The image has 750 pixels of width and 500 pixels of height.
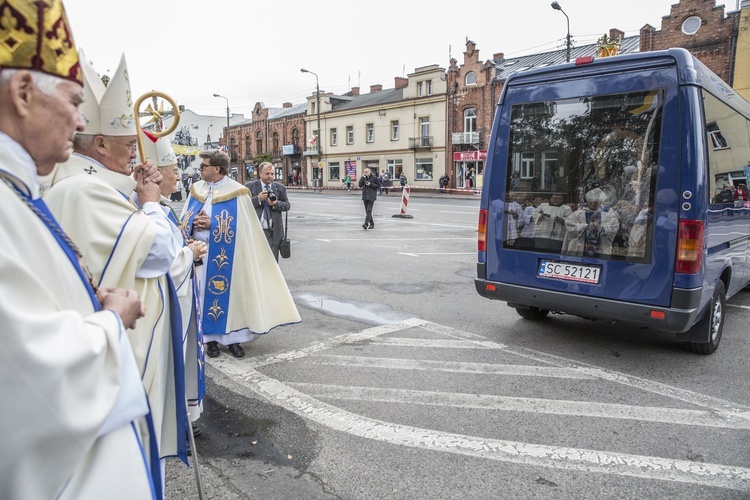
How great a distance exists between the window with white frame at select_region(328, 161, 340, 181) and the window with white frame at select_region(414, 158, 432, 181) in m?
11.4

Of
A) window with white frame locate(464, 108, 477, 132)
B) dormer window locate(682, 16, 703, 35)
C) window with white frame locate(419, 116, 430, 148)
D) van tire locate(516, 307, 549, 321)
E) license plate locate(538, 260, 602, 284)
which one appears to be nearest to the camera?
license plate locate(538, 260, 602, 284)

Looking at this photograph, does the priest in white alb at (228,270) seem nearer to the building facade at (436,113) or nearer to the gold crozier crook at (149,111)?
the gold crozier crook at (149,111)

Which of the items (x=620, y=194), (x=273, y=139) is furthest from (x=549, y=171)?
(x=273, y=139)

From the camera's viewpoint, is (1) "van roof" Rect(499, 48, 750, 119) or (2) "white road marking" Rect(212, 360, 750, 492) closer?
(2) "white road marking" Rect(212, 360, 750, 492)

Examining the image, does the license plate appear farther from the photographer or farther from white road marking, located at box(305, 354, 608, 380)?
the photographer

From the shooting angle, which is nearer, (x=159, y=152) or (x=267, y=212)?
(x=159, y=152)

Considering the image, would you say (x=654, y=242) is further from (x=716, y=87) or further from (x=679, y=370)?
(x=716, y=87)

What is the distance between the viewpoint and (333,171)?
58312 mm

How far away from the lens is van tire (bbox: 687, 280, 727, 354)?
16.8 ft

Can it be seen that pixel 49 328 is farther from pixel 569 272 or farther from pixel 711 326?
pixel 711 326

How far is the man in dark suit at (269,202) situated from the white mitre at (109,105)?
14.3ft

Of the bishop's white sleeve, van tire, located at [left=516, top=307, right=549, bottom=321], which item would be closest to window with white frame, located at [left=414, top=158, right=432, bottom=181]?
van tire, located at [left=516, top=307, right=549, bottom=321]

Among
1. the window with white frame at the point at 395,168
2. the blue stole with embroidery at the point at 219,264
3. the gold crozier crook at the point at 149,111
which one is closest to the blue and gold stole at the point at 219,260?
the blue stole with embroidery at the point at 219,264

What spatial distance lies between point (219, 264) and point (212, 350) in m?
0.81
